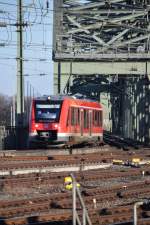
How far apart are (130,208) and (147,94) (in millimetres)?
38813

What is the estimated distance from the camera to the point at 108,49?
4938 centimetres

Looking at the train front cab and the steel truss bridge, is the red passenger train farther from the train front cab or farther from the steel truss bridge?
the steel truss bridge

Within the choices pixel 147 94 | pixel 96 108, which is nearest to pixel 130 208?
pixel 96 108

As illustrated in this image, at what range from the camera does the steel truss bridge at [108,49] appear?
45.9 meters

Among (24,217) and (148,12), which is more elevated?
(148,12)

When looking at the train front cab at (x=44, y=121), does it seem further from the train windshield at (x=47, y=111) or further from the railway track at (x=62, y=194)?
the railway track at (x=62, y=194)

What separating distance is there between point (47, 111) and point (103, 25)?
23187mm

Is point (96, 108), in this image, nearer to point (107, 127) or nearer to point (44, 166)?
point (44, 166)

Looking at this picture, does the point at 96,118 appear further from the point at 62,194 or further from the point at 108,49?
the point at 62,194

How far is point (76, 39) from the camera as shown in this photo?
53531mm

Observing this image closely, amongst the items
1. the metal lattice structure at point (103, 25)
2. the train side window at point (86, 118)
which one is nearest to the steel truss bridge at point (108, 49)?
the metal lattice structure at point (103, 25)

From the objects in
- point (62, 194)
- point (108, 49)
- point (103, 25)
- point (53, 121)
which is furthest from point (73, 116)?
point (103, 25)

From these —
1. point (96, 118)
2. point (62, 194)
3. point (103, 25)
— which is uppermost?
point (103, 25)

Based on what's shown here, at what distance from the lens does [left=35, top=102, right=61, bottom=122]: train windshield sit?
108 feet
